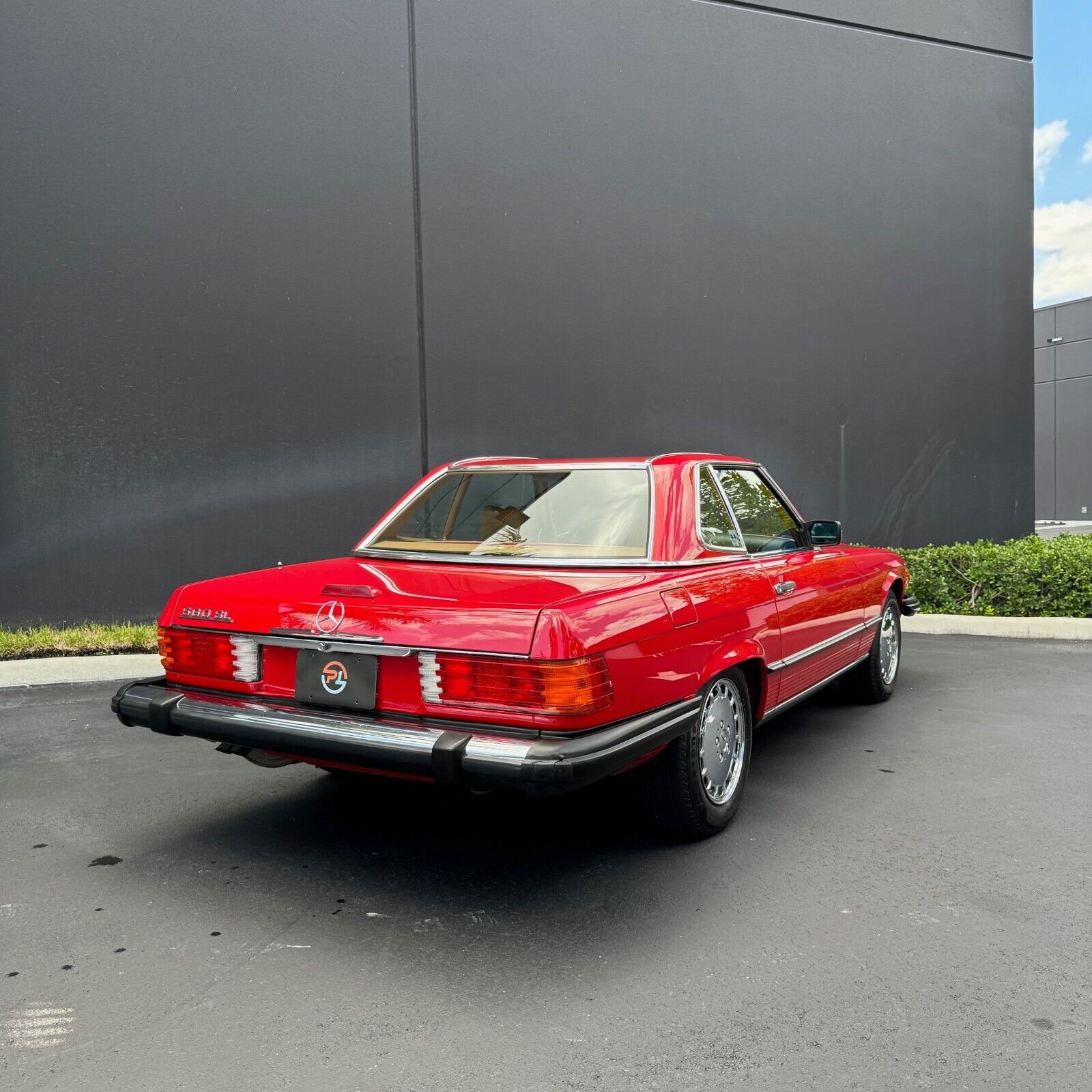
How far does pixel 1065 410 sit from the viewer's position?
3203 cm

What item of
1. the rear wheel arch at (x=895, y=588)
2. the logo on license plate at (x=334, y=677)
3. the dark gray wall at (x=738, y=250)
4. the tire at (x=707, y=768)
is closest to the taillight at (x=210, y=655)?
the logo on license plate at (x=334, y=677)

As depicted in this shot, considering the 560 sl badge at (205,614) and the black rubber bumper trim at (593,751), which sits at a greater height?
the 560 sl badge at (205,614)

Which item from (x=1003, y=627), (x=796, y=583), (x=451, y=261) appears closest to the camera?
(x=796, y=583)

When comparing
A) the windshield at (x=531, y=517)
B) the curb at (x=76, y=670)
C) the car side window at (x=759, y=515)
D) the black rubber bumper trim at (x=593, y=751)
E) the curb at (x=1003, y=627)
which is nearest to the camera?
the black rubber bumper trim at (x=593, y=751)

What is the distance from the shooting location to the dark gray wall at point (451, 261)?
898 centimetres

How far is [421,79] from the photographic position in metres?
9.83

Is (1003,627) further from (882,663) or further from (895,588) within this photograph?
(882,663)

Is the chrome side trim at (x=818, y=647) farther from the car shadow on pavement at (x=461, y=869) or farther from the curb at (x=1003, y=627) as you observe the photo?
the curb at (x=1003, y=627)

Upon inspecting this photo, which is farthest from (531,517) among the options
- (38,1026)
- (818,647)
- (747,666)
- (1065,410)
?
(1065,410)

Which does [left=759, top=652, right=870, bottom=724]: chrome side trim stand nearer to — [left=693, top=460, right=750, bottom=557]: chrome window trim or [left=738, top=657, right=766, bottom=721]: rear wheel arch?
[left=738, top=657, right=766, bottom=721]: rear wheel arch

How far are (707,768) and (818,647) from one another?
133 centimetres

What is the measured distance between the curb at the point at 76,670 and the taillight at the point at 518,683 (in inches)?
197

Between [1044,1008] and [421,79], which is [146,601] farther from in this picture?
Result: [1044,1008]

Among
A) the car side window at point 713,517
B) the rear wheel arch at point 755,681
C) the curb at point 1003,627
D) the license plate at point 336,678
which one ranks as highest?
the car side window at point 713,517
